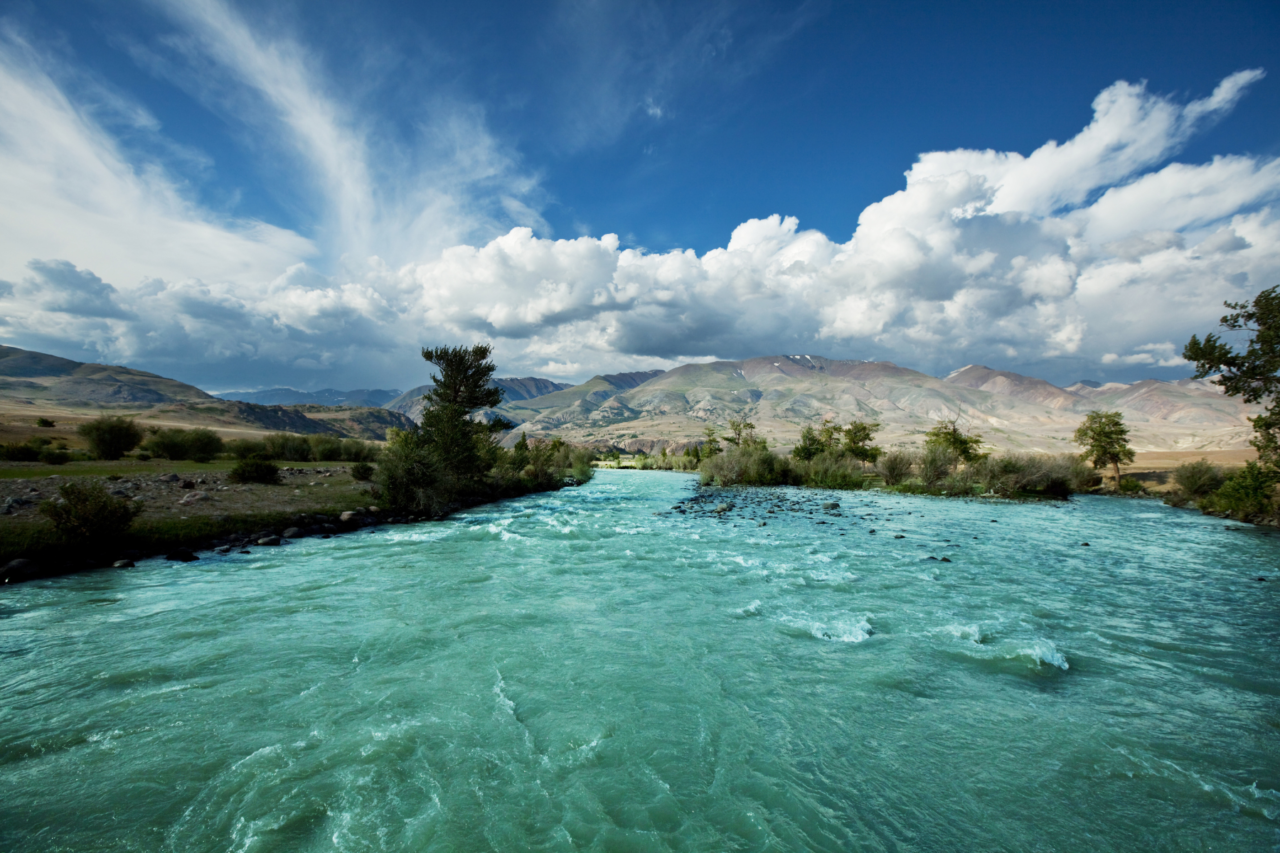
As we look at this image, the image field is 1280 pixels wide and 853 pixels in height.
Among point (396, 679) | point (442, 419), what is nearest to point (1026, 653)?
point (396, 679)

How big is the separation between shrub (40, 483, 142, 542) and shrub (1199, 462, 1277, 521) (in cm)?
4577

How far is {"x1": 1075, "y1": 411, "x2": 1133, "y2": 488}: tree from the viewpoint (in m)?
44.5

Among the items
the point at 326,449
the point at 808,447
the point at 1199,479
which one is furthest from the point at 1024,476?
the point at 326,449

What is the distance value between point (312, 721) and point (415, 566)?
8.77 metres

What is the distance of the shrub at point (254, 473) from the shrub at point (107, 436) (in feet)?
43.6

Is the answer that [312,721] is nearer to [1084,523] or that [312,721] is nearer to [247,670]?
[247,670]

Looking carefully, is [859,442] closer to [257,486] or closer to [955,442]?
[955,442]

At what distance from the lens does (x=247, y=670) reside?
7559 millimetres

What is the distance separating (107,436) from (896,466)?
61376 millimetres

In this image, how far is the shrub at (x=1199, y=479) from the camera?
32.9m

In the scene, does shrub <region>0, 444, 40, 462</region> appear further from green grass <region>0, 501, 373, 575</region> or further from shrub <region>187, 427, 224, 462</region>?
green grass <region>0, 501, 373, 575</region>

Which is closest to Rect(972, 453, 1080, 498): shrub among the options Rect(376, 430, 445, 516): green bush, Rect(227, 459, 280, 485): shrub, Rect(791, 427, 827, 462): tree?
Rect(791, 427, 827, 462): tree

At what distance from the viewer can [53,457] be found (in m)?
26.5

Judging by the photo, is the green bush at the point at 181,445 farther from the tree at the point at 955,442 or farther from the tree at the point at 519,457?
the tree at the point at 955,442
